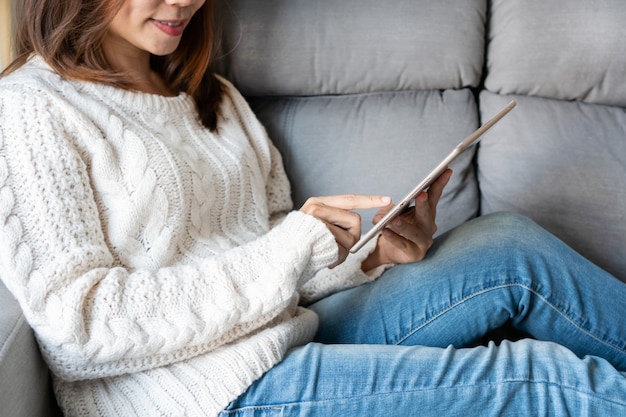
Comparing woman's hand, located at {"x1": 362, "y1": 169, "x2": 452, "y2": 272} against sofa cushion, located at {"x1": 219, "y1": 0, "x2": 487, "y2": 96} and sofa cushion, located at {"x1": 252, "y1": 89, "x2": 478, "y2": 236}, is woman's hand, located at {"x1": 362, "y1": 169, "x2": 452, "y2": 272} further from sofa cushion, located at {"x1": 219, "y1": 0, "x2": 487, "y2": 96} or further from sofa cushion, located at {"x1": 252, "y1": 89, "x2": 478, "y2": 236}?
sofa cushion, located at {"x1": 219, "y1": 0, "x2": 487, "y2": 96}

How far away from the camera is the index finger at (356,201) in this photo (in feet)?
3.47

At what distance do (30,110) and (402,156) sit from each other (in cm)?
77

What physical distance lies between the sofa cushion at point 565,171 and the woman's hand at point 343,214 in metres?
0.52

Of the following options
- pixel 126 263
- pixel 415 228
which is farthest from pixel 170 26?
pixel 415 228

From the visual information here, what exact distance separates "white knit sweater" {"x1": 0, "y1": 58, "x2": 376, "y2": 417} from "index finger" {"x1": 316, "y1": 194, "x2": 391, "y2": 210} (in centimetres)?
8

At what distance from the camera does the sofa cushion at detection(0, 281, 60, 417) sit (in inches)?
32.8

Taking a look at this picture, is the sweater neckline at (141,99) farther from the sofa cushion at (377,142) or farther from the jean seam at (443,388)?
the jean seam at (443,388)

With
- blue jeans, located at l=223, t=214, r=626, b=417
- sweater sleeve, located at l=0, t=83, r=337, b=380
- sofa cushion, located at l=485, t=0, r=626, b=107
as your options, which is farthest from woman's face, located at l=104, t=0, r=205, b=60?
sofa cushion, located at l=485, t=0, r=626, b=107

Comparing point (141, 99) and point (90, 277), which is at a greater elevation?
point (141, 99)

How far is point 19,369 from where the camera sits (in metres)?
0.87

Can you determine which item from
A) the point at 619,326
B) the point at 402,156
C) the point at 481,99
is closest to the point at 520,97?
the point at 481,99

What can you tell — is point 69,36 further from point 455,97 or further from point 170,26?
point 455,97

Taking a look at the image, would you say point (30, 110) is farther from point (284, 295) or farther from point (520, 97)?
point (520, 97)

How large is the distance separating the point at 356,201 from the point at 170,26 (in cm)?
41
